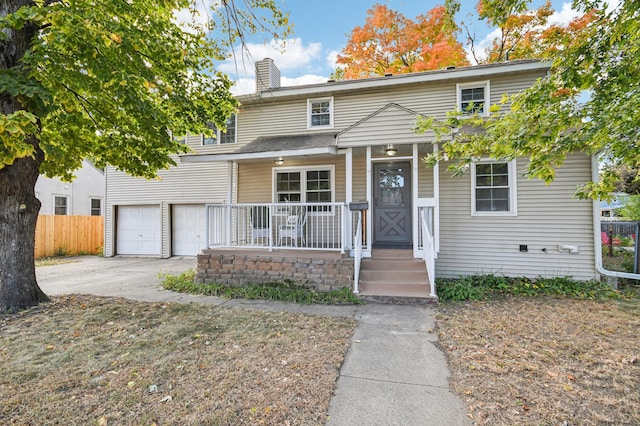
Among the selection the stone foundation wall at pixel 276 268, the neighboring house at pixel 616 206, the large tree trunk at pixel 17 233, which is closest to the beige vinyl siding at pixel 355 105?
the neighboring house at pixel 616 206

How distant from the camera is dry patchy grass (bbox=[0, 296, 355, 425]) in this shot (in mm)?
2359

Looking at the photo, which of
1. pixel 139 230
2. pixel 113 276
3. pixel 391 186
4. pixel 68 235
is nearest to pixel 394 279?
pixel 391 186

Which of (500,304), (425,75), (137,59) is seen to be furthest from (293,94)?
(500,304)

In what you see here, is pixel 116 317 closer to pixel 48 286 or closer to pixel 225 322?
pixel 225 322

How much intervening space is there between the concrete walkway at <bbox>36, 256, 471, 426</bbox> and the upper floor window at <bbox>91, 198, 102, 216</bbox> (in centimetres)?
1035

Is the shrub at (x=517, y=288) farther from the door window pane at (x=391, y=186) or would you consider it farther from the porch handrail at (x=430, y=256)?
the door window pane at (x=391, y=186)

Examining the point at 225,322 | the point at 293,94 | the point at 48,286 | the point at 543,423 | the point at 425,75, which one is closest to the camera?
the point at 543,423

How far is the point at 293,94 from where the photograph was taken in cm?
880

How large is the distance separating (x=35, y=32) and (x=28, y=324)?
14.5 ft

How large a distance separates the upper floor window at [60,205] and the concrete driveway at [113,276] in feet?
15.2

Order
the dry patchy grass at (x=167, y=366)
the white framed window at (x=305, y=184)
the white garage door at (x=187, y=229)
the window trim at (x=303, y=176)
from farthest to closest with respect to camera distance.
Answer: the white garage door at (x=187, y=229) < the white framed window at (x=305, y=184) < the window trim at (x=303, y=176) < the dry patchy grass at (x=167, y=366)

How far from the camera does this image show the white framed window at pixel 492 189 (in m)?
7.22

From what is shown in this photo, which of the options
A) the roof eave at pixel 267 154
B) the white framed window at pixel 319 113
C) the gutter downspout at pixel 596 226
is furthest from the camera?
the white framed window at pixel 319 113

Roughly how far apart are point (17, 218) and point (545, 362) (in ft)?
25.0
